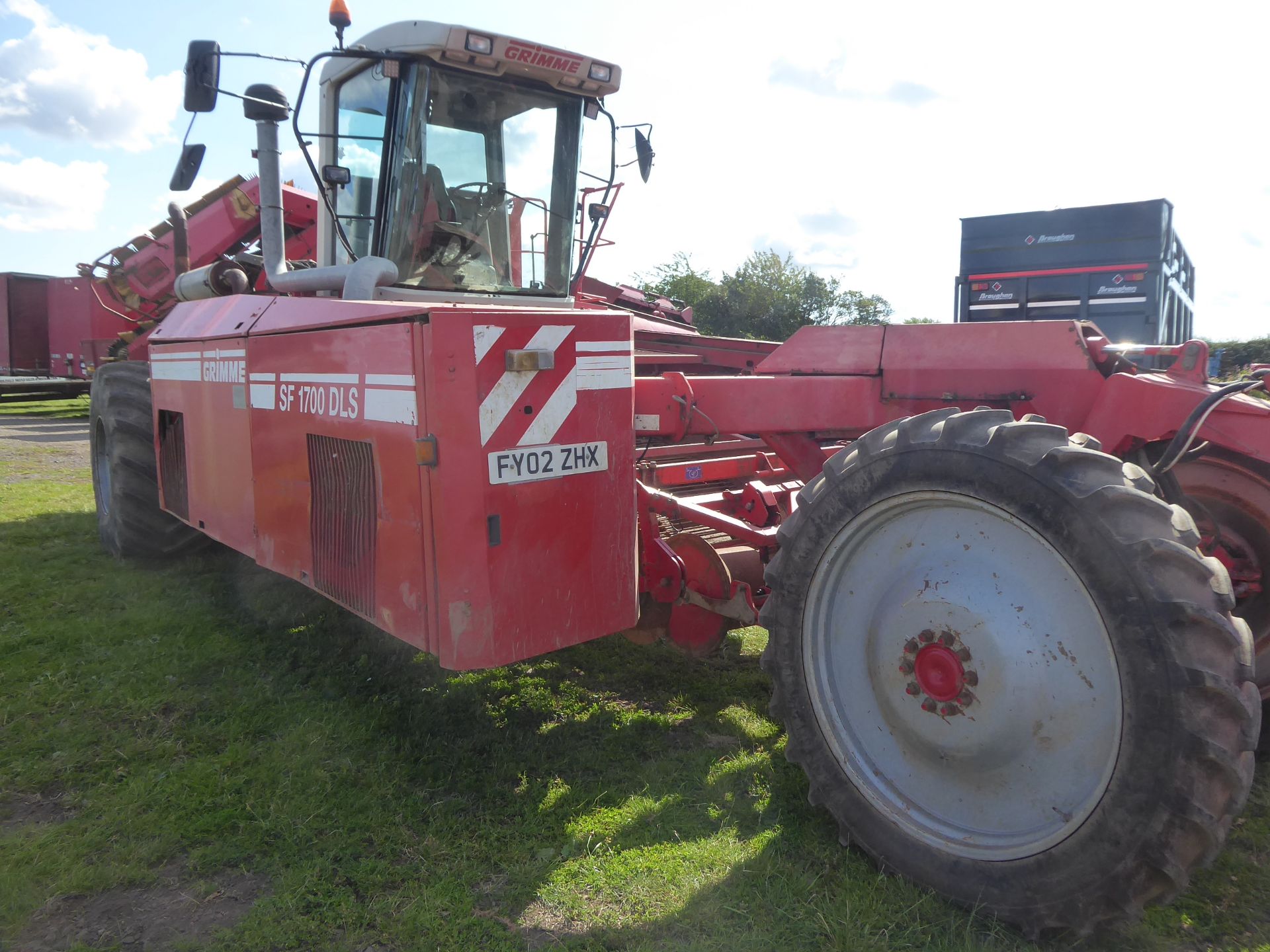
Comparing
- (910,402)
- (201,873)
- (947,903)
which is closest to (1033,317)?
(910,402)

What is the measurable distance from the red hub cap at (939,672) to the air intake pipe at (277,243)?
2.43m

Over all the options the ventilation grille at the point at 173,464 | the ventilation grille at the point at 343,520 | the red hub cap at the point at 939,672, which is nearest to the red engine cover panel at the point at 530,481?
the ventilation grille at the point at 343,520

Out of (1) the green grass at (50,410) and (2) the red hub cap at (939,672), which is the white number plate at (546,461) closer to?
(2) the red hub cap at (939,672)

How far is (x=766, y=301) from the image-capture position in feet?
68.7

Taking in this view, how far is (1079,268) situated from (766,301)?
1264cm

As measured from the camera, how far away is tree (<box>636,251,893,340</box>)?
20.2m

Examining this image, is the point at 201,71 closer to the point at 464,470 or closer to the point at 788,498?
the point at 464,470

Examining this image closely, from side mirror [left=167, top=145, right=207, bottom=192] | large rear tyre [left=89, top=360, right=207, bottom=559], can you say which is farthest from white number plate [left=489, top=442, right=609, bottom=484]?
large rear tyre [left=89, top=360, right=207, bottom=559]

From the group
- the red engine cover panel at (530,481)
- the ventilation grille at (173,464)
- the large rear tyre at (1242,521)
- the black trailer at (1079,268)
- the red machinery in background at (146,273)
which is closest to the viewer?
the red engine cover panel at (530,481)

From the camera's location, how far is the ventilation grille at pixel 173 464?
502 cm

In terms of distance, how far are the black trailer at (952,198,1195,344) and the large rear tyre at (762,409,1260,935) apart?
668 cm

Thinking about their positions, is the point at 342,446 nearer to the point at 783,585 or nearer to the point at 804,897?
the point at 783,585

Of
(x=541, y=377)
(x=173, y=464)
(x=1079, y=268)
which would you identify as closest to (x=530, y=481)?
(x=541, y=377)

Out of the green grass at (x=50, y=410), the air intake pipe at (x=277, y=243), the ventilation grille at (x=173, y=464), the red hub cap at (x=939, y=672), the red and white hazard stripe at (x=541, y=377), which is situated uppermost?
the air intake pipe at (x=277, y=243)
